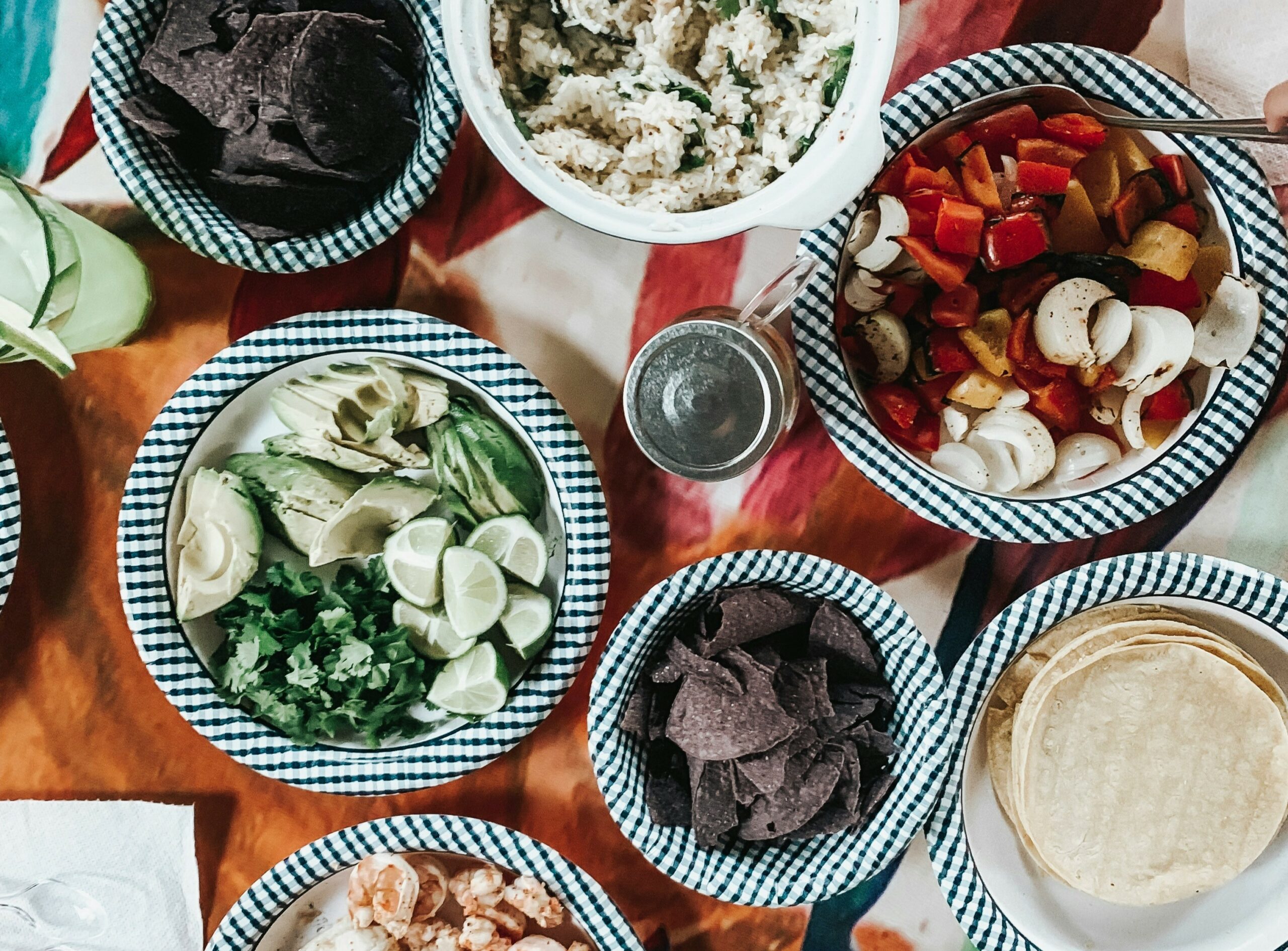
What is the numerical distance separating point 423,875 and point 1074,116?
4.64 ft

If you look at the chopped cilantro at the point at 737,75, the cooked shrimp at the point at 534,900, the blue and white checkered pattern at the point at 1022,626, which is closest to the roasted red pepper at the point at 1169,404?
the blue and white checkered pattern at the point at 1022,626

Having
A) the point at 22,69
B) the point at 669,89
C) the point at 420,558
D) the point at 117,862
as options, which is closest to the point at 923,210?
the point at 669,89

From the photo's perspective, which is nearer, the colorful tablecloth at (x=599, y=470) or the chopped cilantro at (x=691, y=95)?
the chopped cilantro at (x=691, y=95)

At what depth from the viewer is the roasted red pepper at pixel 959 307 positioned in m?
1.26

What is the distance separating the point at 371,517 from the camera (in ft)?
4.52

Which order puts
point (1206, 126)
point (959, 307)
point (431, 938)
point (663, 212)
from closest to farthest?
point (663, 212)
point (1206, 126)
point (959, 307)
point (431, 938)

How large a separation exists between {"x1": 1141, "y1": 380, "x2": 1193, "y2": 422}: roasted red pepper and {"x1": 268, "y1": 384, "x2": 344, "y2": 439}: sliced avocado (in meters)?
1.11

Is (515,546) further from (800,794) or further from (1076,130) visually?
(1076,130)

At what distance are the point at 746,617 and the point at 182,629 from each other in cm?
82

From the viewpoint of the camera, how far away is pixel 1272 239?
1.22 m

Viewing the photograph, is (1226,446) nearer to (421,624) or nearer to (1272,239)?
(1272,239)

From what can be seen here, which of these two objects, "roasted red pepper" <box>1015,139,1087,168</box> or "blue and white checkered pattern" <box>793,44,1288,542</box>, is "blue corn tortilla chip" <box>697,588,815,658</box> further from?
"roasted red pepper" <box>1015,139,1087,168</box>

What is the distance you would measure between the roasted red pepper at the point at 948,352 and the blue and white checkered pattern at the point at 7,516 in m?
1.33

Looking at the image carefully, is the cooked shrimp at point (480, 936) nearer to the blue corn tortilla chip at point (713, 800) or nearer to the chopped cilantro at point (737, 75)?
the blue corn tortilla chip at point (713, 800)
